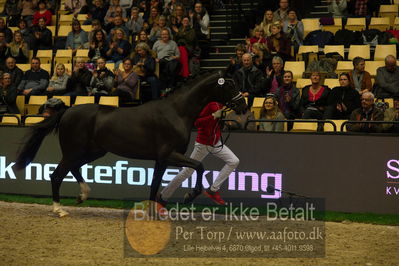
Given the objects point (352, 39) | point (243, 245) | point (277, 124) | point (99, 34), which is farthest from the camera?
point (99, 34)

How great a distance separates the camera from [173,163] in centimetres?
1077

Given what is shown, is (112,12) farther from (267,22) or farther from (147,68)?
(267,22)

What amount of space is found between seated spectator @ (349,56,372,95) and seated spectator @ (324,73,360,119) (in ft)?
2.18

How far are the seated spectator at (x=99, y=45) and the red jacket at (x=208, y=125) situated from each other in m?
7.08

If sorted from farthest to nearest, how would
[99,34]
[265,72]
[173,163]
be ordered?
[99,34], [265,72], [173,163]

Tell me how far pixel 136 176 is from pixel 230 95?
10.2 ft

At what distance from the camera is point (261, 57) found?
15406mm

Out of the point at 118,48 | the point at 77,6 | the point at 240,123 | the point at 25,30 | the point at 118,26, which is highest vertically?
the point at 77,6

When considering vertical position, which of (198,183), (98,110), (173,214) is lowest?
(173,214)

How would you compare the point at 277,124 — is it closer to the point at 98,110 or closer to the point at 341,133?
the point at 341,133

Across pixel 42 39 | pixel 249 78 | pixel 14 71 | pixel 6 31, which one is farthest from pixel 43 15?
pixel 249 78

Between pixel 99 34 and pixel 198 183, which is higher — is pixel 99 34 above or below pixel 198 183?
above

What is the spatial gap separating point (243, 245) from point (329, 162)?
3.34m

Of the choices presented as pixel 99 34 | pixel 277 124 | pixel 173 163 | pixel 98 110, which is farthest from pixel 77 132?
pixel 99 34
